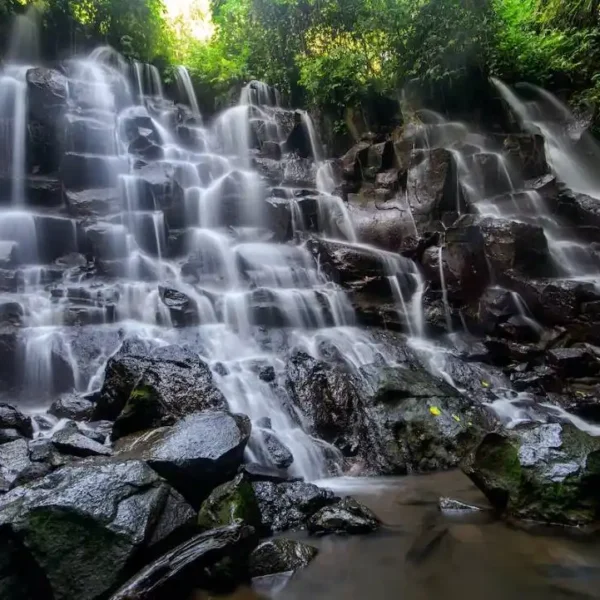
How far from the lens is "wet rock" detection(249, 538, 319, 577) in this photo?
3.48m

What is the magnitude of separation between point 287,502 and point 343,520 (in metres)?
A: 0.58

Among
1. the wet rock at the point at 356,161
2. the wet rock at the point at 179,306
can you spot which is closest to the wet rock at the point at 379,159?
the wet rock at the point at 356,161

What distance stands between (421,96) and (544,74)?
4408 mm

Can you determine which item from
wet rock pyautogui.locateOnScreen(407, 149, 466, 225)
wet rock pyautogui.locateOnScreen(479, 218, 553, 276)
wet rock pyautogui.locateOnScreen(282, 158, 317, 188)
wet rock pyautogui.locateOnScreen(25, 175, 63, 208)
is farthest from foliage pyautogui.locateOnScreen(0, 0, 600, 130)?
wet rock pyautogui.locateOnScreen(479, 218, 553, 276)

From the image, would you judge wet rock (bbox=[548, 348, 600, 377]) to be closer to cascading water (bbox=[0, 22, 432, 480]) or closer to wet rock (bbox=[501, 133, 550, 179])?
cascading water (bbox=[0, 22, 432, 480])

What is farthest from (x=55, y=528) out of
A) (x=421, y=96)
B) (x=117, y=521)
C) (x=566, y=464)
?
(x=421, y=96)

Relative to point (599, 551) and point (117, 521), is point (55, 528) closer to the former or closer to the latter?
point (117, 521)

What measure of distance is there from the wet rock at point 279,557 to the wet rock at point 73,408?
3867mm

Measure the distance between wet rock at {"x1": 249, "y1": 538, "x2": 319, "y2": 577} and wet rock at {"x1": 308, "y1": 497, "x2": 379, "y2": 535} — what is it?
364 millimetres

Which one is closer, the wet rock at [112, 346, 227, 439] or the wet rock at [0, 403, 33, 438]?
the wet rock at [112, 346, 227, 439]

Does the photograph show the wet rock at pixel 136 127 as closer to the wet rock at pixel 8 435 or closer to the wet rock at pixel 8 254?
the wet rock at pixel 8 254

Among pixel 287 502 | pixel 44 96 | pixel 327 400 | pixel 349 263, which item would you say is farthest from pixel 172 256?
pixel 287 502

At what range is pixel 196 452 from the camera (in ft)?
14.1

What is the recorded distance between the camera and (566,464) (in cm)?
414
